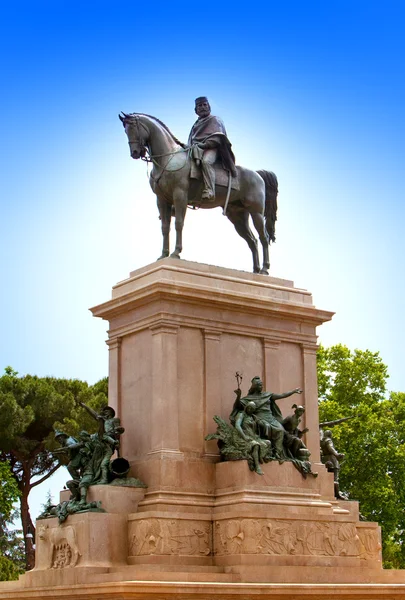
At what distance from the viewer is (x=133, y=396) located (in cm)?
2417

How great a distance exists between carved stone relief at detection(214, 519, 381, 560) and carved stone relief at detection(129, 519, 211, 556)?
31 centimetres

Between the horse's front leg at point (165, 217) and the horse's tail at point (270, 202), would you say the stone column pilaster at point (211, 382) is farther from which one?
the horse's tail at point (270, 202)

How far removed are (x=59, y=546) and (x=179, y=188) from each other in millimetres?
8000

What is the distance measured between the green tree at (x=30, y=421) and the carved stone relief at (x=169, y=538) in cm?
2543

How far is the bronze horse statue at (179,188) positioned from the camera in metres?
25.2

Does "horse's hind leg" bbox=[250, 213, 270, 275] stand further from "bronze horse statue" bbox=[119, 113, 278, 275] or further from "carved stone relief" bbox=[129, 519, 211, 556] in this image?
"carved stone relief" bbox=[129, 519, 211, 556]

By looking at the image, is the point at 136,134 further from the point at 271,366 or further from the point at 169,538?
the point at 169,538

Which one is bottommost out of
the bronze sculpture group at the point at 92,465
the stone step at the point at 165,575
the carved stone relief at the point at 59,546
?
the stone step at the point at 165,575

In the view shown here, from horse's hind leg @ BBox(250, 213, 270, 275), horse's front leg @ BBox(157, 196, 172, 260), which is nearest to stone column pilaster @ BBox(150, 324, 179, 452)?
horse's front leg @ BBox(157, 196, 172, 260)

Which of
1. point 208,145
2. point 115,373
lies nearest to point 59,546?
point 115,373

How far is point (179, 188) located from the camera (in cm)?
2514

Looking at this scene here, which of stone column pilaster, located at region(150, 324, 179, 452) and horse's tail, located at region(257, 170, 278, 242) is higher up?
horse's tail, located at region(257, 170, 278, 242)

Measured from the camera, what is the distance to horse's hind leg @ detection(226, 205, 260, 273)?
27016 millimetres

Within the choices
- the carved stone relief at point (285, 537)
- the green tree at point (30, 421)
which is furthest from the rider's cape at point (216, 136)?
the green tree at point (30, 421)
